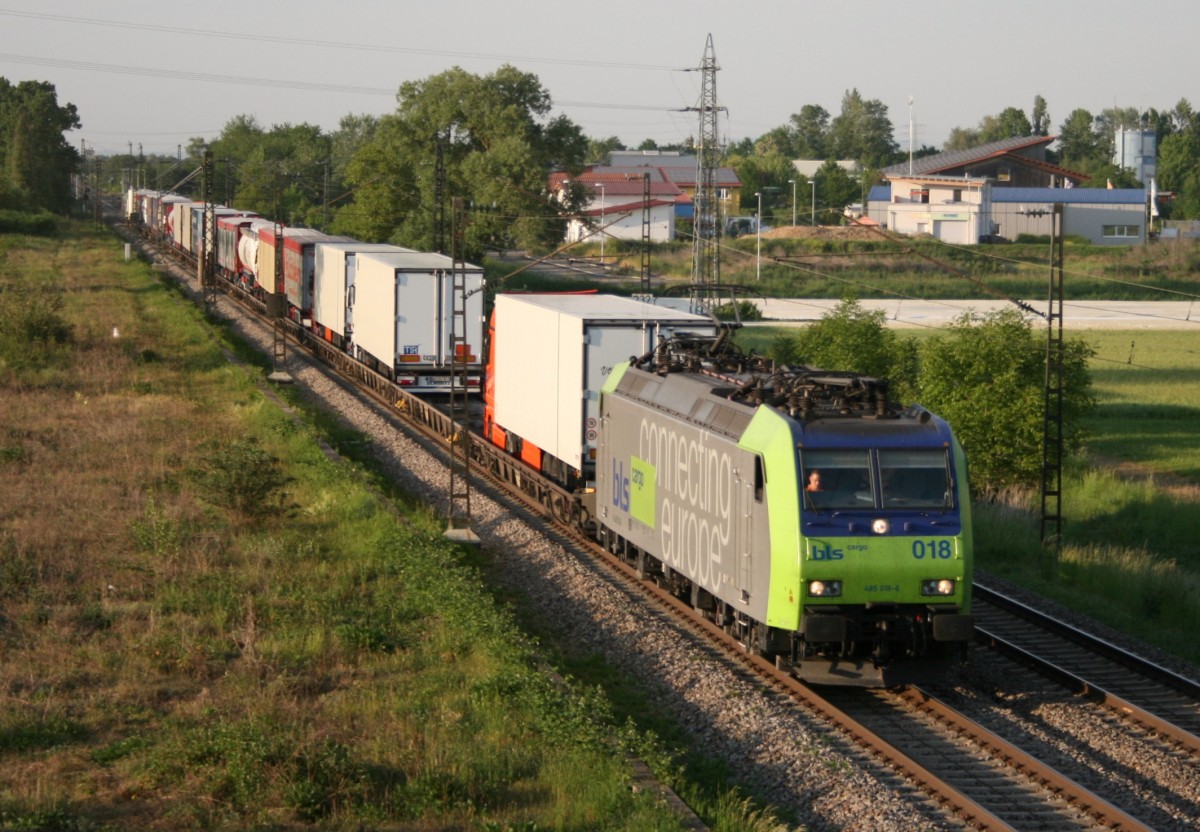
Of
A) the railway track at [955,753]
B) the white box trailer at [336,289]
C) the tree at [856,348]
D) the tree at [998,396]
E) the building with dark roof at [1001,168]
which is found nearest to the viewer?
the railway track at [955,753]

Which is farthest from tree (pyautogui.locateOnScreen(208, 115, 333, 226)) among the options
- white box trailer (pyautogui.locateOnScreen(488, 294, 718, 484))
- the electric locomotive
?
the electric locomotive

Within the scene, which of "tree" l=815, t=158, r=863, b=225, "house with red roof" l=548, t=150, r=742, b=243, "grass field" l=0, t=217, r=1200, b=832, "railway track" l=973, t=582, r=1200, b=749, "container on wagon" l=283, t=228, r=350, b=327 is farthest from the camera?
"tree" l=815, t=158, r=863, b=225

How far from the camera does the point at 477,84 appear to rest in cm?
7769

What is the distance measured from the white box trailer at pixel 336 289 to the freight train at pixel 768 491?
17343 mm

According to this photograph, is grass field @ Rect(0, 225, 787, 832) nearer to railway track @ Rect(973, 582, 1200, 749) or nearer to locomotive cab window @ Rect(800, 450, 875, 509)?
locomotive cab window @ Rect(800, 450, 875, 509)

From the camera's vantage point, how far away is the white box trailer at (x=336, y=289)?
3950 cm

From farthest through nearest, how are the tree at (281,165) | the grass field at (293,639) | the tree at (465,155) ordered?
the tree at (281,165) → the tree at (465,155) → the grass field at (293,639)

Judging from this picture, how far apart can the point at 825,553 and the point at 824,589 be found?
1.14ft

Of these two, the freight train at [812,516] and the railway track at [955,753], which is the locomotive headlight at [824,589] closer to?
the freight train at [812,516]

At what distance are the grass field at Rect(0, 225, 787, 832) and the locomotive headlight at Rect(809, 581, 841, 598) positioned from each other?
77.7 inches

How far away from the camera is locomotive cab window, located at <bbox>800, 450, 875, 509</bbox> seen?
13.9 metres

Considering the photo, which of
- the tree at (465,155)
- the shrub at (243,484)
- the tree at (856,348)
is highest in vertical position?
the tree at (465,155)

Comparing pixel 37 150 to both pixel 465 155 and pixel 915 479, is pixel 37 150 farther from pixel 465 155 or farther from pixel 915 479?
pixel 915 479

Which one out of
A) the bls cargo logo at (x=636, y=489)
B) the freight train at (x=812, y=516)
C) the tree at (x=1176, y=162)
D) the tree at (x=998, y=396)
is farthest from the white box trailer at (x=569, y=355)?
the tree at (x=1176, y=162)
